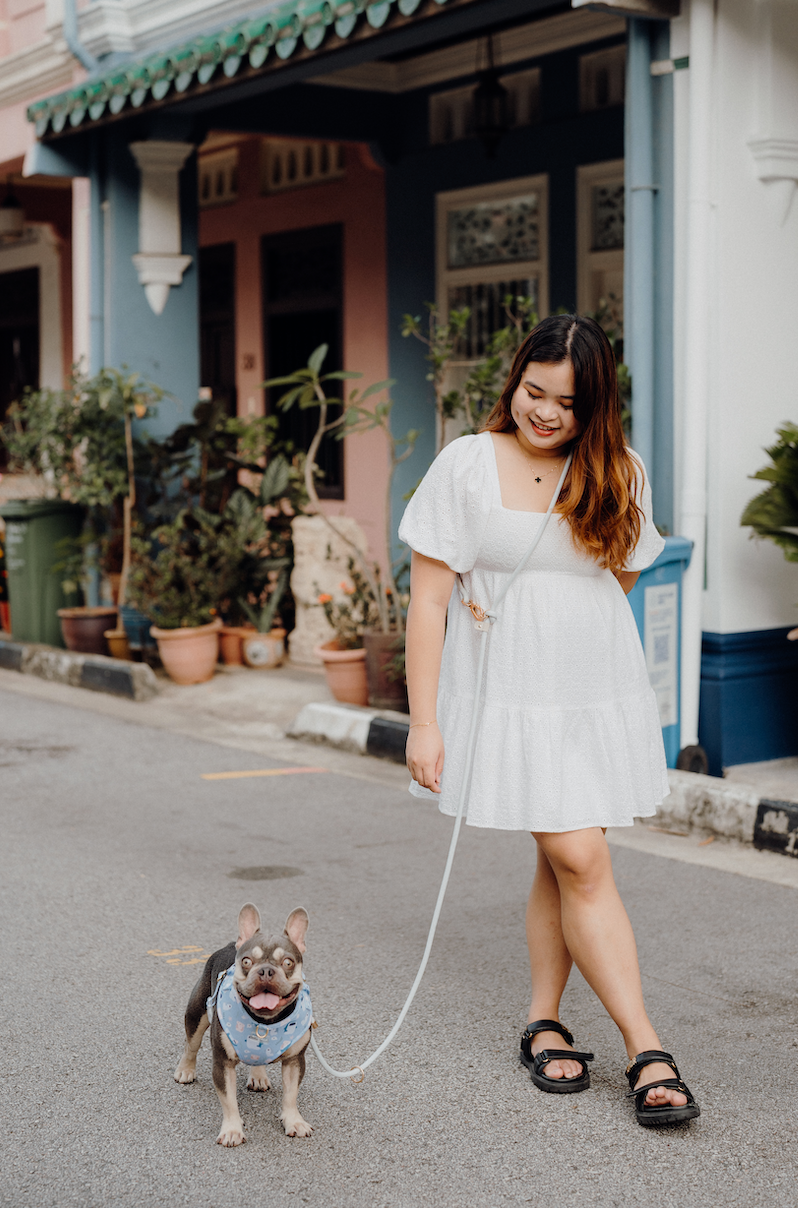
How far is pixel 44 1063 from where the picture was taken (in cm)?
383

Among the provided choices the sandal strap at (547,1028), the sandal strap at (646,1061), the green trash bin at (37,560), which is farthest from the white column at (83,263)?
the sandal strap at (646,1061)

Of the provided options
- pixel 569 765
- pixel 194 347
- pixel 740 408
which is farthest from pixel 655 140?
pixel 194 347

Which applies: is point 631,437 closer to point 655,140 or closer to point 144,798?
point 655,140

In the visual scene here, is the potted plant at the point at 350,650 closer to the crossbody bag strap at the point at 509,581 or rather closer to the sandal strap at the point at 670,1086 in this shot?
the crossbody bag strap at the point at 509,581

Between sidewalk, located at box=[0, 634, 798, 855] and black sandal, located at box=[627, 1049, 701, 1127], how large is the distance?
8.30ft

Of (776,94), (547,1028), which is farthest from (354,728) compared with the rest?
(547,1028)

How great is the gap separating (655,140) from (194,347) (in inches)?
198

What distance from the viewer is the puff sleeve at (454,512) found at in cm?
354

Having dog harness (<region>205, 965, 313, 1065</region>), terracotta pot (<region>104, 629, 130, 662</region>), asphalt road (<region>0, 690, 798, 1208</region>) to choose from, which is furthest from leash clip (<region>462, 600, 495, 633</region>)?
terracotta pot (<region>104, 629, 130, 662</region>)

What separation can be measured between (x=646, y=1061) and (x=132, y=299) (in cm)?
853

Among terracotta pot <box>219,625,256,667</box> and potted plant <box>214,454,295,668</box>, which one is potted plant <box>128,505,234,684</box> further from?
terracotta pot <box>219,625,256,667</box>

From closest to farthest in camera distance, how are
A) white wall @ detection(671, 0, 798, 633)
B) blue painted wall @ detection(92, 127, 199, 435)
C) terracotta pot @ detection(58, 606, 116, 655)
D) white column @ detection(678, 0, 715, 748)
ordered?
white column @ detection(678, 0, 715, 748) → white wall @ detection(671, 0, 798, 633) → terracotta pot @ detection(58, 606, 116, 655) → blue painted wall @ detection(92, 127, 199, 435)

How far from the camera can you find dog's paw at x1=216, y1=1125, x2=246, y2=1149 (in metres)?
3.35

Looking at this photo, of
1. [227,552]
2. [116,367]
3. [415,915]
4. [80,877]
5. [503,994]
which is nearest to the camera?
[503,994]
